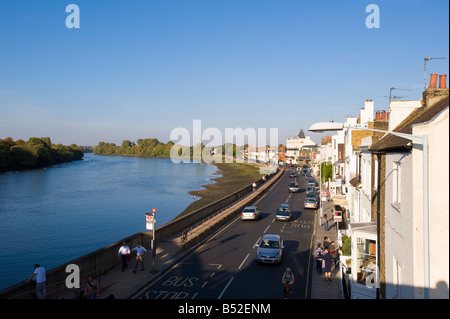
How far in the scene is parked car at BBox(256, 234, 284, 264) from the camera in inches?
771

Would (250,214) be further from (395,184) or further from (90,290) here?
(395,184)

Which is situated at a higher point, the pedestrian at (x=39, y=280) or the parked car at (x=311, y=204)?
the pedestrian at (x=39, y=280)

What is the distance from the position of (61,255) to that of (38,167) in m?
132

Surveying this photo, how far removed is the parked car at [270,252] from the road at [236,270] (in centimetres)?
39

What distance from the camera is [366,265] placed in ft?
49.2

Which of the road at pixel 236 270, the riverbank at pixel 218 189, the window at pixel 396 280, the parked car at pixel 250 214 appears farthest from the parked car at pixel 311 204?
the window at pixel 396 280

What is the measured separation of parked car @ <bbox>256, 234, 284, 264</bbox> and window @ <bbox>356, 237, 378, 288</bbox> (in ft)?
16.7

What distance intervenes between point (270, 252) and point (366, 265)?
603cm

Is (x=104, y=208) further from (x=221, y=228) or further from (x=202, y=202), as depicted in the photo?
(x=221, y=228)

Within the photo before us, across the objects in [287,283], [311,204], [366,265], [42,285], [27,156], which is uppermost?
[27,156]

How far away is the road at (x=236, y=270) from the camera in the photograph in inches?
610

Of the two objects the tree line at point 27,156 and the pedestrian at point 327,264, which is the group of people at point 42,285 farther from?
the tree line at point 27,156

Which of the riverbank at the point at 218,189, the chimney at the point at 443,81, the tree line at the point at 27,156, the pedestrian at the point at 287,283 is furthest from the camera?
the tree line at the point at 27,156

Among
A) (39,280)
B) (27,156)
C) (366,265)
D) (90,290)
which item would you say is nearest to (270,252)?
(366,265)
